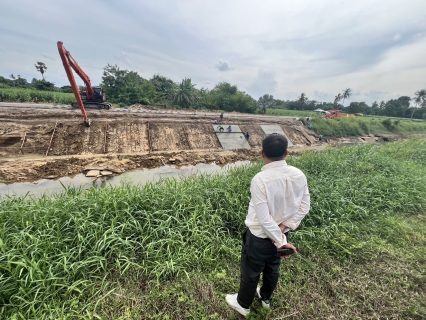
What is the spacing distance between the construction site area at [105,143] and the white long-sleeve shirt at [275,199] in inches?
297

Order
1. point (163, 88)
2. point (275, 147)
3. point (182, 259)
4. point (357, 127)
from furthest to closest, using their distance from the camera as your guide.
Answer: point (163, 88) < point (357, 127) < point (182, 259) < point (275, 147)

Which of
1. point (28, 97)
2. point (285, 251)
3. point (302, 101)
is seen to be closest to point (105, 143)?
point (285, 251)

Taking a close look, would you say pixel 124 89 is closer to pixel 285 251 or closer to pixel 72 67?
pixel 72 67

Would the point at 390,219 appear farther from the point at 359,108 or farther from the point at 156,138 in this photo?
the point at 359,108

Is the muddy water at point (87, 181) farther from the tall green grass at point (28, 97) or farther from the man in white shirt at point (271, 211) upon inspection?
the tall green grass at point (28, 97)

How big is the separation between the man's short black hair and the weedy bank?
1.62 metres

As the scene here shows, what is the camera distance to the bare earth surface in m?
7.76

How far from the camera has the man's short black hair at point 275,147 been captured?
4.71ft

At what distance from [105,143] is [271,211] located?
1043 centimetres

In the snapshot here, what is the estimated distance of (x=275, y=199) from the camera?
150 centimetres

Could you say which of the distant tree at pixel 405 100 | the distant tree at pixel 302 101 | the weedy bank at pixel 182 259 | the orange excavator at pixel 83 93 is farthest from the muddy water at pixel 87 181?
the distant tree at pixel 405 100

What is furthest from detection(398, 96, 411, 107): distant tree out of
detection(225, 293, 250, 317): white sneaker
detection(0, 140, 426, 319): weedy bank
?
detection(225, 293, 250, 317): white sneaker

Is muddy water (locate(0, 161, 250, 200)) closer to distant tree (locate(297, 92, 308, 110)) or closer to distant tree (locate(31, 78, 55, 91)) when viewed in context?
distant tree (locate(31, 78, 55, 91))

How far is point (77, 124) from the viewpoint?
1038cm
